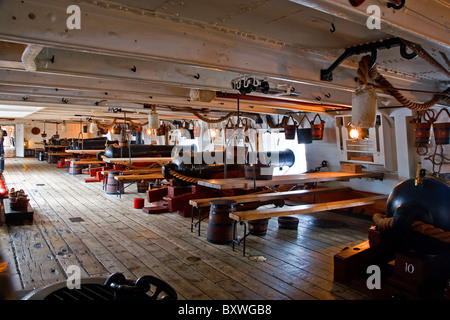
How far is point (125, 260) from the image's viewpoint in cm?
449

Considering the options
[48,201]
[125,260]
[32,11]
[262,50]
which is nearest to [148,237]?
[125,260]

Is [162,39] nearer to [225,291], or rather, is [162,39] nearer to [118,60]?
[118,60]

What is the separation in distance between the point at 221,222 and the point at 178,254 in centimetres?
85

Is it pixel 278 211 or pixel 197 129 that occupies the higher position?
pixel 197 129

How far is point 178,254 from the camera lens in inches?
188

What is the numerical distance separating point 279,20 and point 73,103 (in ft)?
20.1

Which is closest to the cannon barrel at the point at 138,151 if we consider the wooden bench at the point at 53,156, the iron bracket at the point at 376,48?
the wooden bench at the point at 53,156

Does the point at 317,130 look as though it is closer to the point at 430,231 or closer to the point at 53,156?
the point at 430,231

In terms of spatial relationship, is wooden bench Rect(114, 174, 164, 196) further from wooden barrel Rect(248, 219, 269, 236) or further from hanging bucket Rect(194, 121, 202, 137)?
hanging bucket Rect(194, 121, 202, 137)

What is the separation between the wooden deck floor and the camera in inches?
146

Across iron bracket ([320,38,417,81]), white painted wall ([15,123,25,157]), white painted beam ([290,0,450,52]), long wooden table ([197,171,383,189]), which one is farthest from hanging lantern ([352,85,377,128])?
white painted wall ([15,123,25,157])

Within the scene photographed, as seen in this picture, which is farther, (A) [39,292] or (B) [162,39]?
(B) [162,39]

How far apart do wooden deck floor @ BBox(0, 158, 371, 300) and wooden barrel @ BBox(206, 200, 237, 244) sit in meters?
0.16

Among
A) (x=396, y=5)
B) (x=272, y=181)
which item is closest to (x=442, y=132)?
(x=272, y=181)
